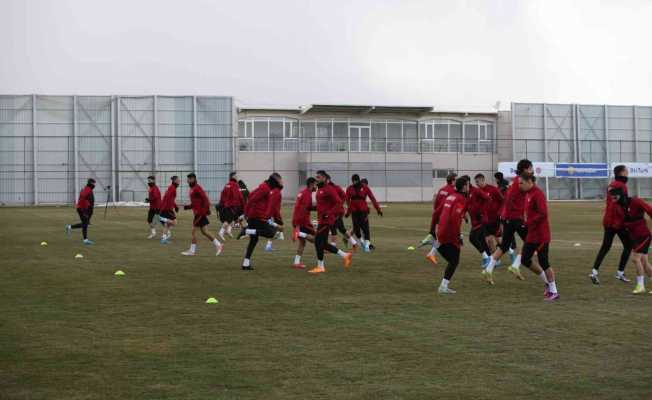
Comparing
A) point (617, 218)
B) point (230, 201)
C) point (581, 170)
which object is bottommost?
point (617, 218)

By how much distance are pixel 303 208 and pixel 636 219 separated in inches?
258

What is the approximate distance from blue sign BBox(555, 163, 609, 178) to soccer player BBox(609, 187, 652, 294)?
71.0 metres

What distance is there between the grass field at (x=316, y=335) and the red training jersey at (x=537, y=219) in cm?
91

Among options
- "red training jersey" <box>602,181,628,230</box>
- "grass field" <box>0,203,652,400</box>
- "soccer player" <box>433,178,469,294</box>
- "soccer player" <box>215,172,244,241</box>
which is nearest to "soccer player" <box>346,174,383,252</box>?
"soccer player" <box>215,172,244,241</box>

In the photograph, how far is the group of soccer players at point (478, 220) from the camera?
45.6 feet

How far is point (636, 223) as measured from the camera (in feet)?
48.0

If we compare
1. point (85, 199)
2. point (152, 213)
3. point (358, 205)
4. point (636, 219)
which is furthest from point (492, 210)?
point (152, 213)

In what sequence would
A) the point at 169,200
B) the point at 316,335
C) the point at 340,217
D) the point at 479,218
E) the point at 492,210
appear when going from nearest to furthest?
the point at 316,335, the point at 479,218, the point at 492,210, the point at 340,217, the point at 169,200

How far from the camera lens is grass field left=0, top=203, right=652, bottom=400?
Result: 759 cm

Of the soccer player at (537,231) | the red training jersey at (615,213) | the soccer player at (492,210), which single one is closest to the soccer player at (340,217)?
the soccer player at (492,210)

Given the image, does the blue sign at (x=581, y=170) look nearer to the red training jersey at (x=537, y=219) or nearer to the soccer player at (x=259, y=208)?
the soccer player at (x=259, y=208)

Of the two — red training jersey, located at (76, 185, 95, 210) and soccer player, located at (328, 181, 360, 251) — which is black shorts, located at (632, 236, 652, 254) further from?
red training jersey, located at (76, 185, 95, 210)

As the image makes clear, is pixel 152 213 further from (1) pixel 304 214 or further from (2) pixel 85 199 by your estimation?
(1) pixel 304 214

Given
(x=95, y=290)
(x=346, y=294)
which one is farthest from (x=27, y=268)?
(x=346, y=294)
